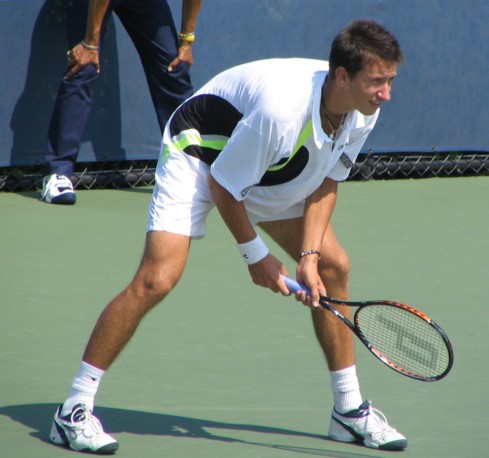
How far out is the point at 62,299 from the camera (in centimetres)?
530

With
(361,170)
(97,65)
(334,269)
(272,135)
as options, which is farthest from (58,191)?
(272,135)

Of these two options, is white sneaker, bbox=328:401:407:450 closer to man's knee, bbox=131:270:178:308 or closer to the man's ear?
man's knee, bbox=131:270:178:308

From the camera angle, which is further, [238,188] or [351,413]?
[351,413]

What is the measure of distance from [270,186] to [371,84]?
1.59 feet

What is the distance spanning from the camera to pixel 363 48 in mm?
3529

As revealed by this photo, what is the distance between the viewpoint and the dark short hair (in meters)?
3.53

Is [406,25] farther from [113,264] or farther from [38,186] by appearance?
[113,264]

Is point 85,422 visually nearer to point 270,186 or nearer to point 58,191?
point 270,186

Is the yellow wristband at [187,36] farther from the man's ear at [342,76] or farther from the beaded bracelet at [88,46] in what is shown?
the man's ear at [342,76]

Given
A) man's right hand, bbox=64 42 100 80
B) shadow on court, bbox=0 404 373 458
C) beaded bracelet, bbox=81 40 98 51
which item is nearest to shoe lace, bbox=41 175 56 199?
man's right hand, bbox=64 42 100 80

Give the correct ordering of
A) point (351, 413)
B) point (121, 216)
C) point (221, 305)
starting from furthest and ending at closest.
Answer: point (121, 216)
point (221, 305)
point (351, 413)

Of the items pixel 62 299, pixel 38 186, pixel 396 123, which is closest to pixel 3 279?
pixel 62 299

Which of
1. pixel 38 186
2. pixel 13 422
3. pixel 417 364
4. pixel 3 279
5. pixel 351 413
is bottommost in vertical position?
pixel 38 186

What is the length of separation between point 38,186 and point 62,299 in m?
2.35
